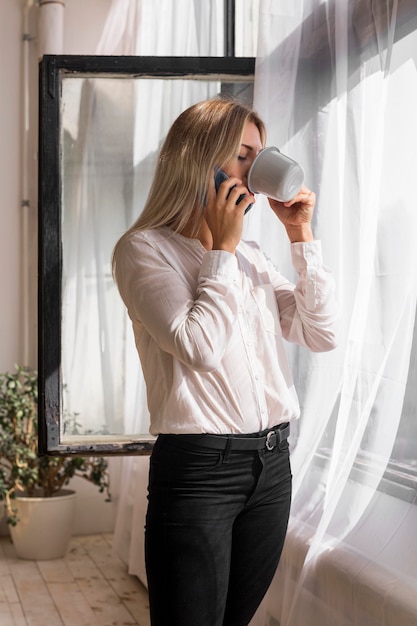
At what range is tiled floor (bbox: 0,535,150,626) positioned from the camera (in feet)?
10.2

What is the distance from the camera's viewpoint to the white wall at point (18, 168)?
4410mm

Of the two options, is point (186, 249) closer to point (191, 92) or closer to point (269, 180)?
point (269, 180)

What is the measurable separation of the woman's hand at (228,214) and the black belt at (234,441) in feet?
1.08

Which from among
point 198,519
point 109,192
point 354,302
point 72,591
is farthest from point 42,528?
point 198,519

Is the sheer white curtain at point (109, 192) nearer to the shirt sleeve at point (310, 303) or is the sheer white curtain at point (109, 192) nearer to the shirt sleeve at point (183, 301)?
the shirt sleeve at point (310, 303)

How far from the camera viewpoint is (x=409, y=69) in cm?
178

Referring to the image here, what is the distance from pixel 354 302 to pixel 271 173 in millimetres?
514

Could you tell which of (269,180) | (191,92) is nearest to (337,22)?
(269,180)

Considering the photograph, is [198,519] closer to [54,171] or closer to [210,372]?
[210,372]

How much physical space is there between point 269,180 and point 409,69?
468 millimetres

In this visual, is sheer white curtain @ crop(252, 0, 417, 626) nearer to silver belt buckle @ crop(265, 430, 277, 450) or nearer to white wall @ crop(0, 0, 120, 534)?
silver belt buckle @ crop(265, 430, 277, 450)

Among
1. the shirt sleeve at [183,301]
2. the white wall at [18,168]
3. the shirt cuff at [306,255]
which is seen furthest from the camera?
the white wall at [18,168]

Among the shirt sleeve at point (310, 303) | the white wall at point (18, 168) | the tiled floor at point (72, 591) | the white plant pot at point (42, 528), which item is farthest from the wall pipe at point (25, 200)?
the shirt sleeve at point (310, 303)

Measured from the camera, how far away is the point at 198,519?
148 centimetres
